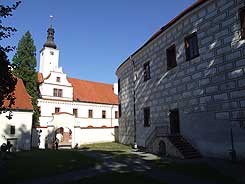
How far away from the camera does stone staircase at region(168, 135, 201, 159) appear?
1317 centimetres

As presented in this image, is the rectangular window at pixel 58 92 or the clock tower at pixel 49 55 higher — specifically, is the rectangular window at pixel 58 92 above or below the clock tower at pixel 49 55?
below

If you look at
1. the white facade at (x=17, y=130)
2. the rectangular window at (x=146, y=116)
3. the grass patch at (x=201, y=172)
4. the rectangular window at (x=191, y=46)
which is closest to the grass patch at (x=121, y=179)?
the grass patch at (x=201, y=172)

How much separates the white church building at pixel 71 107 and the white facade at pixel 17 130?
1757 mm

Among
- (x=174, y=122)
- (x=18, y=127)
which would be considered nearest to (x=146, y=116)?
(x=174, y=122)

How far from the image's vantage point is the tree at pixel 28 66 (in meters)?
30.3

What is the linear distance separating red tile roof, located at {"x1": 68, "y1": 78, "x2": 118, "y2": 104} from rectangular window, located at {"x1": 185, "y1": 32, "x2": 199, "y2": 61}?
1107 inches

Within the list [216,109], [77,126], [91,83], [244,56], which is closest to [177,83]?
[216,109]

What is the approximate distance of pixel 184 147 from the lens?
13.8 meters

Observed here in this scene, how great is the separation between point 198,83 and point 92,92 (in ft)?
105

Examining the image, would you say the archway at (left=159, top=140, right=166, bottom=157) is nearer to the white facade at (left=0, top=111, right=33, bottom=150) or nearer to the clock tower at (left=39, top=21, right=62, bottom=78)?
the white facade at (left=0, top=111, right=33, bottom=150)

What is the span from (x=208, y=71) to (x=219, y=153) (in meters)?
4.45

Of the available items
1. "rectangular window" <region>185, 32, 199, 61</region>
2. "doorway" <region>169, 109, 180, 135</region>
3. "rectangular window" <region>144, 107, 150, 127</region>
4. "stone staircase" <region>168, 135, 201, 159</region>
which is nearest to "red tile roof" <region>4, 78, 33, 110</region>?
"rectangular window" <region>144, 107, 150, 127</region>

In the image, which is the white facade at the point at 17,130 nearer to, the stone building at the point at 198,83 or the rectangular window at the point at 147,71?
the stone building at the point at 198,83

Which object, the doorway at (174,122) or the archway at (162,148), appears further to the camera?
the doorway at (174,122)
